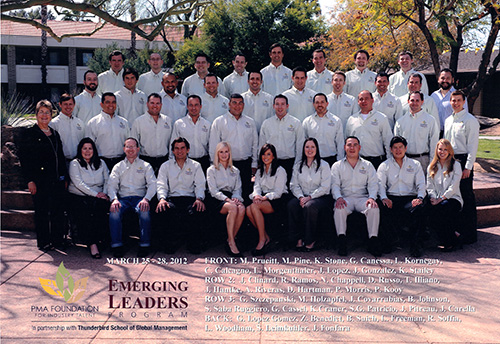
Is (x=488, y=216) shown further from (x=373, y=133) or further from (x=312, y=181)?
(x=312, y=181)

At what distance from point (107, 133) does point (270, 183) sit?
233cm

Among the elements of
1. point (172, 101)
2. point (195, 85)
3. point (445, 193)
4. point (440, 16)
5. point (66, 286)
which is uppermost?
point (440, 16)

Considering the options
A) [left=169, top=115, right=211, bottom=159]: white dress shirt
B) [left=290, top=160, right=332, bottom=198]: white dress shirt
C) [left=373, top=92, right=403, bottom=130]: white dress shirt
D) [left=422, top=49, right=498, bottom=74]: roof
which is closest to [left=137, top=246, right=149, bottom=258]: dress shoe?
[left=169, top=115, right=211, bottom=159]: white dress shirt

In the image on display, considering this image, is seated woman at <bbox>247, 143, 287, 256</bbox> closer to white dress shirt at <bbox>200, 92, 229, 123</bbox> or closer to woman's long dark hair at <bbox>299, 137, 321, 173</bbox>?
woman's long dark hair at <bbox>299, 137, 321, 173</bbox>

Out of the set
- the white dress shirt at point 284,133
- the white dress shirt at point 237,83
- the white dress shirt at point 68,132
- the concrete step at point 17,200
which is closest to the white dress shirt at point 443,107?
the white dress shirt at point 284,133

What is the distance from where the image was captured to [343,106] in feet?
24.8

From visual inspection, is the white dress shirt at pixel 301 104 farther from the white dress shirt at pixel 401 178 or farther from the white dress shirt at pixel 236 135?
the white dress shirt at pixel 401 178

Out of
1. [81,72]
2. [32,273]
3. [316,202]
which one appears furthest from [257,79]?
[81,72]

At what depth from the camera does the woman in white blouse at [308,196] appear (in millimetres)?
6418

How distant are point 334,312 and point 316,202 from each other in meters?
2.16

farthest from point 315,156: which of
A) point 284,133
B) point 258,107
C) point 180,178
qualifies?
point 180,178

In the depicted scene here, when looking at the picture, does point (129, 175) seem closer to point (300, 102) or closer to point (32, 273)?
point (32, 273)

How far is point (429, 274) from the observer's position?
18.1 ft

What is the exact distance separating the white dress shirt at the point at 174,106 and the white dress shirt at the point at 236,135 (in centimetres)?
83
